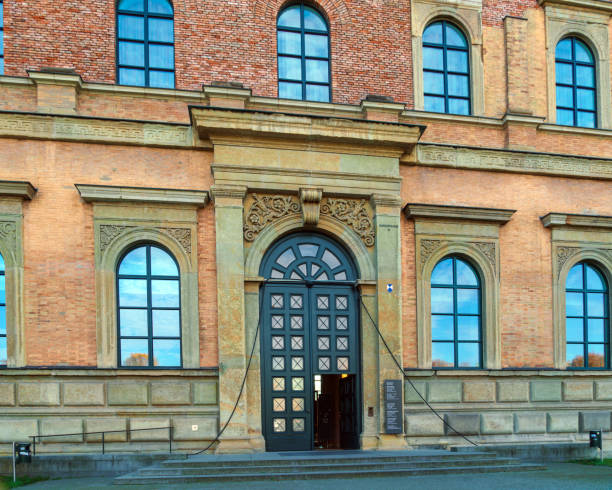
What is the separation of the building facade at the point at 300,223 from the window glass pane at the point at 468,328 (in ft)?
0.18

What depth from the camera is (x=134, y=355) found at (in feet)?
45.2

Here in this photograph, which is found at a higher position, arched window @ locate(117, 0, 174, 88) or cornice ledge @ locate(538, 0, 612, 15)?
cornice ledge @ locate(538, 0, 612, 15)

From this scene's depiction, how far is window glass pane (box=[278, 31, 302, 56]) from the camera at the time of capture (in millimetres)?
15742

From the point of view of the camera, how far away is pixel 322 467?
40.4 feet

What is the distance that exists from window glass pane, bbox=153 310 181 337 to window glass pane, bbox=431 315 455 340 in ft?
19.5

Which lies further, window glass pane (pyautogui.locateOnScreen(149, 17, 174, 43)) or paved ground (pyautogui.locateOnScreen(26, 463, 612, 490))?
window glass pane (pyautogui.locateOnScreen(149, 17, 174, 43))

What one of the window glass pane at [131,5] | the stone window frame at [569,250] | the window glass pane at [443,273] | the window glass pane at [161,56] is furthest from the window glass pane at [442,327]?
the window glass pane at [131,5]

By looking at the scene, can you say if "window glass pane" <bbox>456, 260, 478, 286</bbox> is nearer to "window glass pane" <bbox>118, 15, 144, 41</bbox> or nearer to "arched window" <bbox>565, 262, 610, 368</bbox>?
"arched window" <bbox>565, 262, 610, 368</bbox>

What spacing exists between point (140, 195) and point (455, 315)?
7.81 m

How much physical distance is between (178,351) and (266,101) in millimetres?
5951

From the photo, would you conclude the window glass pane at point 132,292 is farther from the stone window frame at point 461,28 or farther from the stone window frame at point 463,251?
the stone window frame at point 461,28

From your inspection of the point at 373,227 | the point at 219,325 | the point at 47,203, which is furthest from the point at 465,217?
the point at 47,203

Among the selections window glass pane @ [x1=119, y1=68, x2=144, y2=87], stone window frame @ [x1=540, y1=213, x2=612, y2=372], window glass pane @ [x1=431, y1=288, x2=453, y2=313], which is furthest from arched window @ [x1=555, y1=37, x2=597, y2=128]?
window glass pane @ [x1=119, y1=68, x2=144, y2=87]

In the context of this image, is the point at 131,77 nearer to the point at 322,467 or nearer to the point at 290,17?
the point at 290,17
